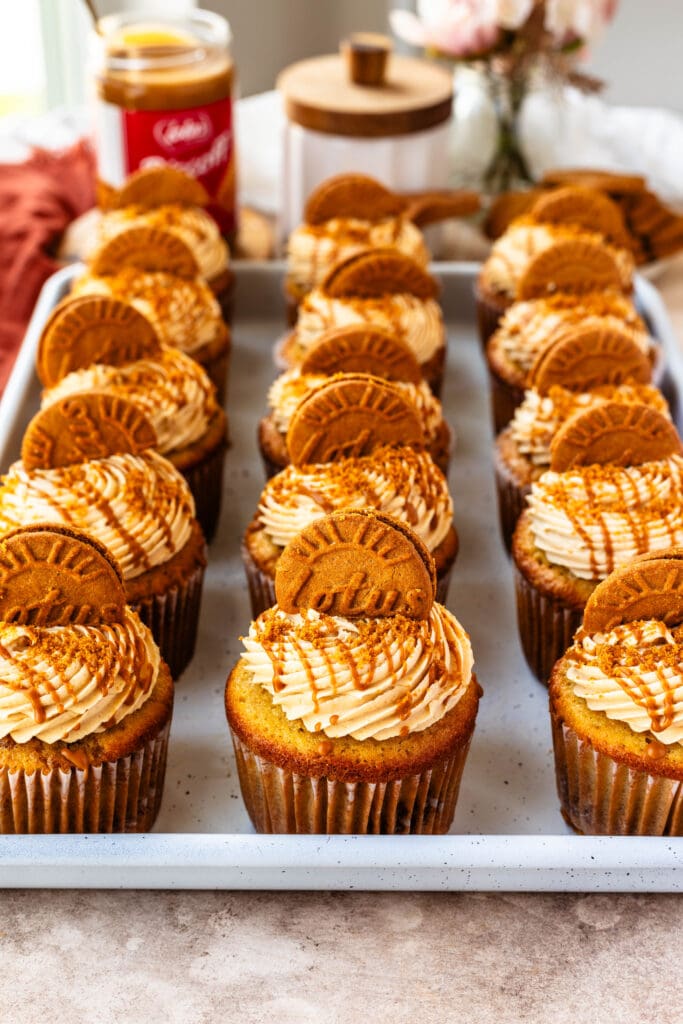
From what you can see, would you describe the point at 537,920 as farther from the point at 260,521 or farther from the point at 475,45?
the point at 475,45

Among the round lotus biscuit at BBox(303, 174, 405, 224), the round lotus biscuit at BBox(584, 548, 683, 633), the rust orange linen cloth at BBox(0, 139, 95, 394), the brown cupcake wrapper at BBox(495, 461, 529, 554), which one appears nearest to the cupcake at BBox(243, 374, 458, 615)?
the brown cupcake wrapper at BBox(495, 461, 529, 554)

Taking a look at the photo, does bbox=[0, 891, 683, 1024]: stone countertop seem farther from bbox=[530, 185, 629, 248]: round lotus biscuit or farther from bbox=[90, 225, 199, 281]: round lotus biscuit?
bbox=[530, 185, 629, 248]: round lotus biscuit

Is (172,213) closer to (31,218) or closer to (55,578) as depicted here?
(31,218)

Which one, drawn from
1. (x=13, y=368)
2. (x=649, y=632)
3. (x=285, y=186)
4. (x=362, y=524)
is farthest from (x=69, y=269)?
(x=649, y=632)

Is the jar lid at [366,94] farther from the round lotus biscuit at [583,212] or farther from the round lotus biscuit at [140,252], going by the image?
the round lotus biscuit at [140,252]

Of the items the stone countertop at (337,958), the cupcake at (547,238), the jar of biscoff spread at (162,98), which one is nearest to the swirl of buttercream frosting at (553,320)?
the cupcake at (547,238)

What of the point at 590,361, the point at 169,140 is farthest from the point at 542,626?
the point at 169,140

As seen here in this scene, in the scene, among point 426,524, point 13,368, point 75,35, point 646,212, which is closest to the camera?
point 426,524
